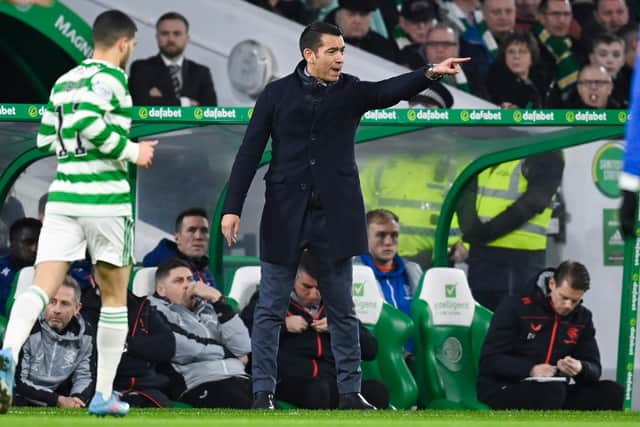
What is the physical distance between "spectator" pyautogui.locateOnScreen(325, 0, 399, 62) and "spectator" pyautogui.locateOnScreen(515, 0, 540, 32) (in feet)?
6.60

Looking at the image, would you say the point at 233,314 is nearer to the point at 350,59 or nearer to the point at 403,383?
the point at 403,383

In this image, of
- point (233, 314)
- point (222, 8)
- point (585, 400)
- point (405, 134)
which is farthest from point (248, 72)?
point (585, 400)

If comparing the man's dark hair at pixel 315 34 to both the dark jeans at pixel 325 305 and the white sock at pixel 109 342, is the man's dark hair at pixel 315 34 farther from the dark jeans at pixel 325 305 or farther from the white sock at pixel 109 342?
the white sock at pixel 109 342

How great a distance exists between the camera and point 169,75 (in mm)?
13445

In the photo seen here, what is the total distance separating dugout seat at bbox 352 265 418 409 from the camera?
435 inches

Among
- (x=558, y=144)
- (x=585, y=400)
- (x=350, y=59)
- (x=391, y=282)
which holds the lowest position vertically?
(x=585, y=400)

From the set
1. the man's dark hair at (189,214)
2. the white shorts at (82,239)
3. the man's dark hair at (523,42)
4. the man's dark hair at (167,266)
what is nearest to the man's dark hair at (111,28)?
the white shorts at (82,239)

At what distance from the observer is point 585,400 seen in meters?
10.8

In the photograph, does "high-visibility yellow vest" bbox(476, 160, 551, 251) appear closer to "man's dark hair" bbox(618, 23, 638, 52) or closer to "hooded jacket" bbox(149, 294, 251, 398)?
"hooded jacket" bbox(149, 294, 251, 398)

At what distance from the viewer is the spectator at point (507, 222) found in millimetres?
11656

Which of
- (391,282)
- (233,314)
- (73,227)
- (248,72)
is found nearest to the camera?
(73,227)

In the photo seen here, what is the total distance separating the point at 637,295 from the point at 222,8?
4.40m

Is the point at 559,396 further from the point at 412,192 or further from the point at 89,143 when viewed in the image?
the point at 89,143

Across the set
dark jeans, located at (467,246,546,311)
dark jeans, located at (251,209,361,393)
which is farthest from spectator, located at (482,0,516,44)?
dark jeans, located at (251,209,361,393)
